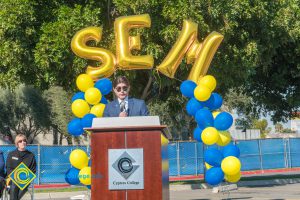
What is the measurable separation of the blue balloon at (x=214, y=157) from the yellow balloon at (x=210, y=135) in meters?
0.29

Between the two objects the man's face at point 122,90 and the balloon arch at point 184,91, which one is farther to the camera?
the balloon arch at point 184,91

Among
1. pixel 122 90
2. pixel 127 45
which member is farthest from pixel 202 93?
pixel 122 90

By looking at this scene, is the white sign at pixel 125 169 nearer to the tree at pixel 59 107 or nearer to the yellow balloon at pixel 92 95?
the yellow balloon at pixel 92 95

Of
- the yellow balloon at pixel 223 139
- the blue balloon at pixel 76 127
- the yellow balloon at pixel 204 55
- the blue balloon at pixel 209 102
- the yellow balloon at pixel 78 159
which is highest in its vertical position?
the yellow balloon at pixel 204 55

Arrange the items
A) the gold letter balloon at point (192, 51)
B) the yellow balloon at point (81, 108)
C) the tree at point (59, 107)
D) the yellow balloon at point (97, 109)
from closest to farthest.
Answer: the yellow balloon at point (97, 109) < the yellow balloon at point (81, 108) < the gold letter balloon at point (192, 51) < the tree at point (59, 107)

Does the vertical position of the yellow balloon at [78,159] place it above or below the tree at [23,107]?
below

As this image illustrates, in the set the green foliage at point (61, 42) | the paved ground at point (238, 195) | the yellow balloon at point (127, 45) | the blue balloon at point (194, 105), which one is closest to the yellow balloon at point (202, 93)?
the blue balloon at point (194, 105)

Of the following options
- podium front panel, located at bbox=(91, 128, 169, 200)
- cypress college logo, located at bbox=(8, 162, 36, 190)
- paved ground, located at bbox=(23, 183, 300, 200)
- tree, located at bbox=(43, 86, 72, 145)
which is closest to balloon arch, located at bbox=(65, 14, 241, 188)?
cypress college logo, located at bbox=(8, 162, 36, 190)

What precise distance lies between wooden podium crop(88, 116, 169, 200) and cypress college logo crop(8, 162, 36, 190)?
177 inches

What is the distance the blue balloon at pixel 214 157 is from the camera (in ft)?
39.1

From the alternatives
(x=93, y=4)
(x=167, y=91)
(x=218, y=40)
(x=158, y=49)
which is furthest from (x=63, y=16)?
(x=218, y=40)

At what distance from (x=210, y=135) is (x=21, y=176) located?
3532 mm

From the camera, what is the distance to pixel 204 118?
11.9m

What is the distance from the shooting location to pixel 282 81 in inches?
977
